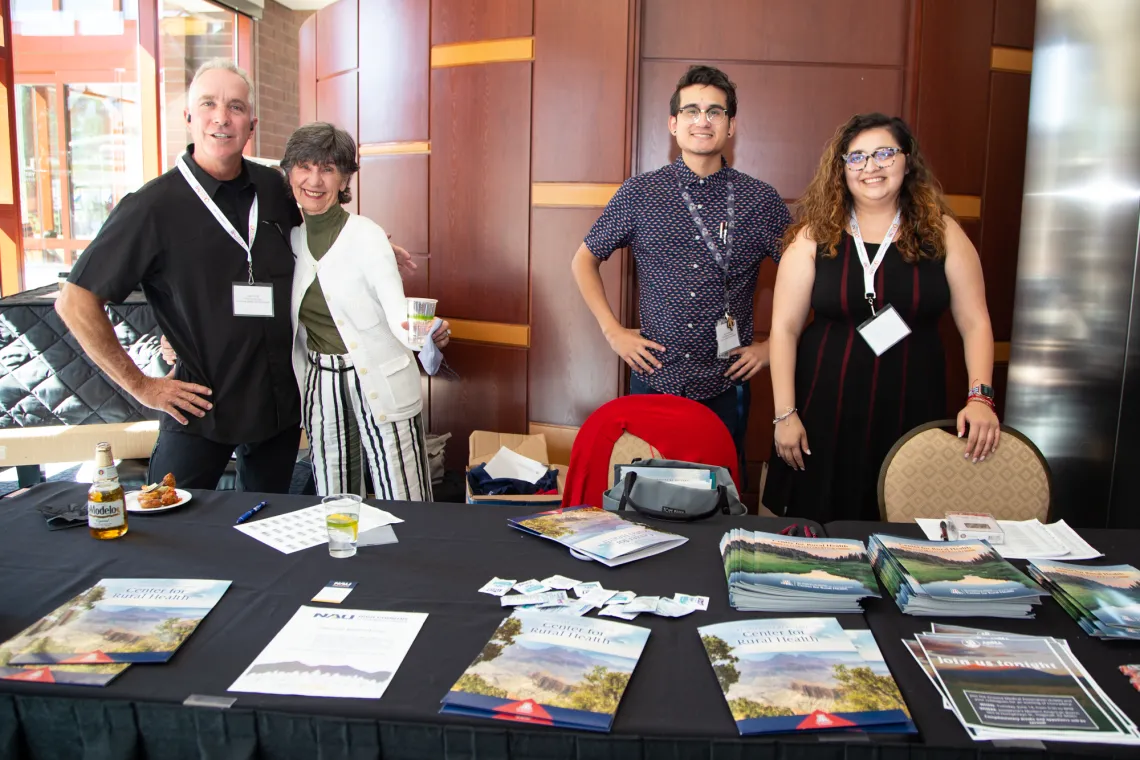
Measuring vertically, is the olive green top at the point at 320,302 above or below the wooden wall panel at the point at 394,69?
below

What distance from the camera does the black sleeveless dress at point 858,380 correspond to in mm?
2342

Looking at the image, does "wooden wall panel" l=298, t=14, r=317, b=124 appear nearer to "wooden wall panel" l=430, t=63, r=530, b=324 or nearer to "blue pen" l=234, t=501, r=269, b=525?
"wooden wall panel" l=430, t=63, r=530, b=324

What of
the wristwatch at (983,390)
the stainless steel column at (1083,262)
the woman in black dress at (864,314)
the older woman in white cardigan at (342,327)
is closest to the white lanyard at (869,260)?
the woman in black dress at (864,314)

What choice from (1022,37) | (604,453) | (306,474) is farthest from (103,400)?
(1022,37)

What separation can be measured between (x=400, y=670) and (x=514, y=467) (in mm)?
2191

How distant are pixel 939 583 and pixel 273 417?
1812 millimetres

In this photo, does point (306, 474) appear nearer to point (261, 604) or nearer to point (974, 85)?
point (261, 604)

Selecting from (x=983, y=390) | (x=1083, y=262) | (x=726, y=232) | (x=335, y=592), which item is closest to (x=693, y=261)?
(x=726, y=232)

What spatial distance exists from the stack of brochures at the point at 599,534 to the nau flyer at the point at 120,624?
0.61 m

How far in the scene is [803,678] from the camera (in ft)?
3.88

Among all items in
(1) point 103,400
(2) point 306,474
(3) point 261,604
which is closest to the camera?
(3) point 261,604

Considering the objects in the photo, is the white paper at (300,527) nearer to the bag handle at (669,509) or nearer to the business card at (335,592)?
the business card at (335,592)

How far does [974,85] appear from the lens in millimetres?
3713

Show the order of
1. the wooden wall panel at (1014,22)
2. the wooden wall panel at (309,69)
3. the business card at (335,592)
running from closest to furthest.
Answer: the business card at (335,592)
the wooden wall panel at (1014,22)
the wooden wall panel at (309,69)
